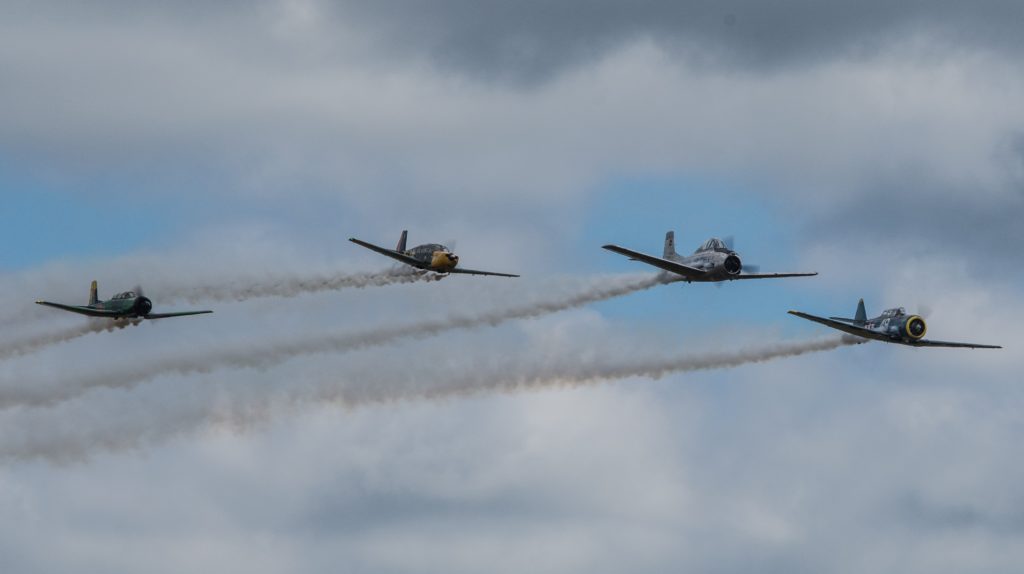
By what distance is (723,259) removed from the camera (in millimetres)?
199750

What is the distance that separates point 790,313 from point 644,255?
1008 cm

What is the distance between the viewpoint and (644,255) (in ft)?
656

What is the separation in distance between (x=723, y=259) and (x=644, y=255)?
507 cm

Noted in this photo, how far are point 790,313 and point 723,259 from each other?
218 inches

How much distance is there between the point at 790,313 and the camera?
7869 inches
